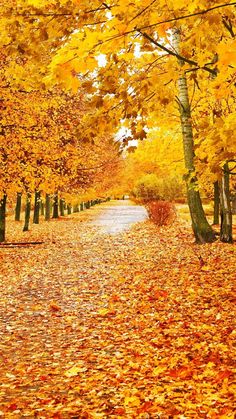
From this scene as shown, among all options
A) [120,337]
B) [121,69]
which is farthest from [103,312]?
[121,69]

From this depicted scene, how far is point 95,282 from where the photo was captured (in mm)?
11008

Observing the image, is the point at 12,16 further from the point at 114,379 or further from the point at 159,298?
the point at 159,298

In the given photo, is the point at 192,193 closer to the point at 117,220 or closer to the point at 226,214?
the point at 226,214

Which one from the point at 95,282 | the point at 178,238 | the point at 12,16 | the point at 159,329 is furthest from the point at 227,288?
the point at 178,238

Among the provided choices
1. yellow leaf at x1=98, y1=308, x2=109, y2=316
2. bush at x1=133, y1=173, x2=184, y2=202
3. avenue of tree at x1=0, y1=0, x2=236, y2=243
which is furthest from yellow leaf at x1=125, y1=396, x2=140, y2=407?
bush at x1=133, y1=173, x2=184, y2=202

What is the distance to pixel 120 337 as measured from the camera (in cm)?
700

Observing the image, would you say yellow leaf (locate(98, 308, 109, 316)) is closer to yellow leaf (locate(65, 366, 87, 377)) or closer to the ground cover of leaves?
the ground cover of leaves

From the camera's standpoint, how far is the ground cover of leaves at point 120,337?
15.7 ft

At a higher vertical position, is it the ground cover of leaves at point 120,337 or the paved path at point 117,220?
the paved path at point 117,220

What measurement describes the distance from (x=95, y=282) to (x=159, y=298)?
7.93ft

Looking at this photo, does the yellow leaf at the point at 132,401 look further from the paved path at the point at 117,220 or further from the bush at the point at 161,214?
the bush at the point at 161,214

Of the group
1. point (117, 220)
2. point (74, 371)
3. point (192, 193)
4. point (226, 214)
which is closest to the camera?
point (74, 371)

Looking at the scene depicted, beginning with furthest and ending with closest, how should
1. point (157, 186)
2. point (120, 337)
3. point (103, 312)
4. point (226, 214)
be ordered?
1. point (157, 186)
2. point (226, 214)
3. point (103, 312)
4. point (120, 337)

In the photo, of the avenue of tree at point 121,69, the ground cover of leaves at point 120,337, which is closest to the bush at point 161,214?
the avenue of tree at point 121,69
